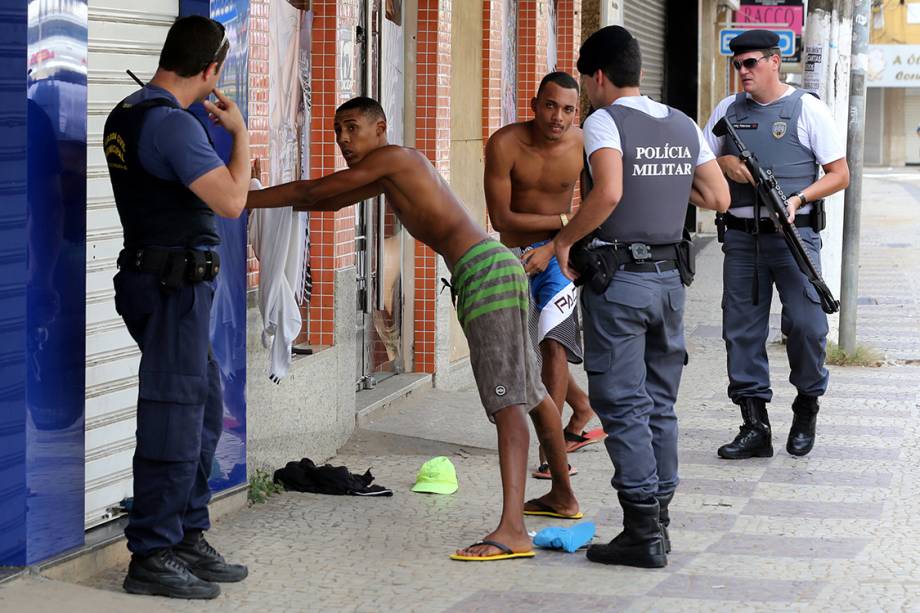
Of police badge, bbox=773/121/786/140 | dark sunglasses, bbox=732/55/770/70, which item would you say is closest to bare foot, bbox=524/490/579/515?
police badge, bbox=773/121/786/140

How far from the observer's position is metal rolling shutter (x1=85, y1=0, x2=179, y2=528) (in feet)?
18.6

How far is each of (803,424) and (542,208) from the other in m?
1.82

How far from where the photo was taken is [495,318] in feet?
19.6

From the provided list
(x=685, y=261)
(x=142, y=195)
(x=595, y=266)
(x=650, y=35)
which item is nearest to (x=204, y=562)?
(x=142, y=195)

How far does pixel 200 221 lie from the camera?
518 centimetres

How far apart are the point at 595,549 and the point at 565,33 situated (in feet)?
29.9

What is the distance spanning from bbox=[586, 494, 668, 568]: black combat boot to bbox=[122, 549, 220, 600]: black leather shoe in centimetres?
156

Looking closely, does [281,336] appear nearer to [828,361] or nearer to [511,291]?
[511,291]

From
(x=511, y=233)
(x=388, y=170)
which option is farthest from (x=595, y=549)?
(x=511, y=233)

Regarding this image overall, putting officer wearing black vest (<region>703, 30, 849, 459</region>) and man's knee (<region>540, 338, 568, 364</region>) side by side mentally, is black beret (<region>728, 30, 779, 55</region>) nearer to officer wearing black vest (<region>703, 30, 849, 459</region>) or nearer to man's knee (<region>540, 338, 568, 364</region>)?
officer wearing black vest (<region>703, 30, 849, 459</region>)

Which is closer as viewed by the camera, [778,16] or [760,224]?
[760,224]

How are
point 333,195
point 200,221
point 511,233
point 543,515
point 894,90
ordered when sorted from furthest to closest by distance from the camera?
point 894,90 < point 511,233 < point 543,515 < point 333,195 < point 200,221

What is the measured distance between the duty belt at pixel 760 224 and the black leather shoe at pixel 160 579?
380 centimetres

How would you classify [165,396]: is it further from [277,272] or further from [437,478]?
[437,478]
